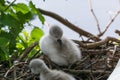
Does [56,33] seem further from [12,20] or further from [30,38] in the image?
[12,20]

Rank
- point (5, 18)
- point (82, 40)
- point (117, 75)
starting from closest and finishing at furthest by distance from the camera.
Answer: point (117, 75) < point (5, 18) < point (82, 40)

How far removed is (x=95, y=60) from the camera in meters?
2.77

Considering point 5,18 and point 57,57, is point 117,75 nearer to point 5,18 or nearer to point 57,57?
point 5,18

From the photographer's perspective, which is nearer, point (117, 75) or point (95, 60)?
point (117, 75)

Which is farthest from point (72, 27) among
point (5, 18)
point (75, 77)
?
point (5, 18)

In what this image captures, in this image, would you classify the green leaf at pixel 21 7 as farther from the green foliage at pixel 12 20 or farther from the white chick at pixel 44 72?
the white chick at pixel 44 72

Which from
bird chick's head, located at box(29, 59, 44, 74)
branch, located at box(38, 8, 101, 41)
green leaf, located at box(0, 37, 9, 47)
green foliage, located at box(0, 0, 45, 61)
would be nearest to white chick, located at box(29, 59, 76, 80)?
bird chick's head, located at box(29, 59, 44, 74)

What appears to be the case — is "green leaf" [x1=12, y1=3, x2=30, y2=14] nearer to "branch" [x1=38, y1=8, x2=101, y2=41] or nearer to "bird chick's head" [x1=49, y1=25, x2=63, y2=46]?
"bird chick's head" [x1=49, y1=25, x2=63, y2=46]

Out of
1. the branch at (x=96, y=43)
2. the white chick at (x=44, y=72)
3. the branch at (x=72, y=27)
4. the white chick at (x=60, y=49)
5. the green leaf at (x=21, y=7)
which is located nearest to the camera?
the green leaf at (x=21, y=7)

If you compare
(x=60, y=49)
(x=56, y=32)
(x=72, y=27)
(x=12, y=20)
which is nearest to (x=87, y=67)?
(x=60, y=49)

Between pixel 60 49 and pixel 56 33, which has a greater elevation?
pixel 56 33

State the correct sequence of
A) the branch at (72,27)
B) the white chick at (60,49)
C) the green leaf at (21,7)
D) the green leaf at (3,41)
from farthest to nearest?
the branch at (72,27), the white chick at (60,49), the green leaf at (21,7), the green leaf at (3,41)

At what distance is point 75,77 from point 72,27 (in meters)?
0.76

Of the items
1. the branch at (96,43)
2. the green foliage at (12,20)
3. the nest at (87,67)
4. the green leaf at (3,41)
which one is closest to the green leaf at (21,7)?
the green foliage at (12,20)
